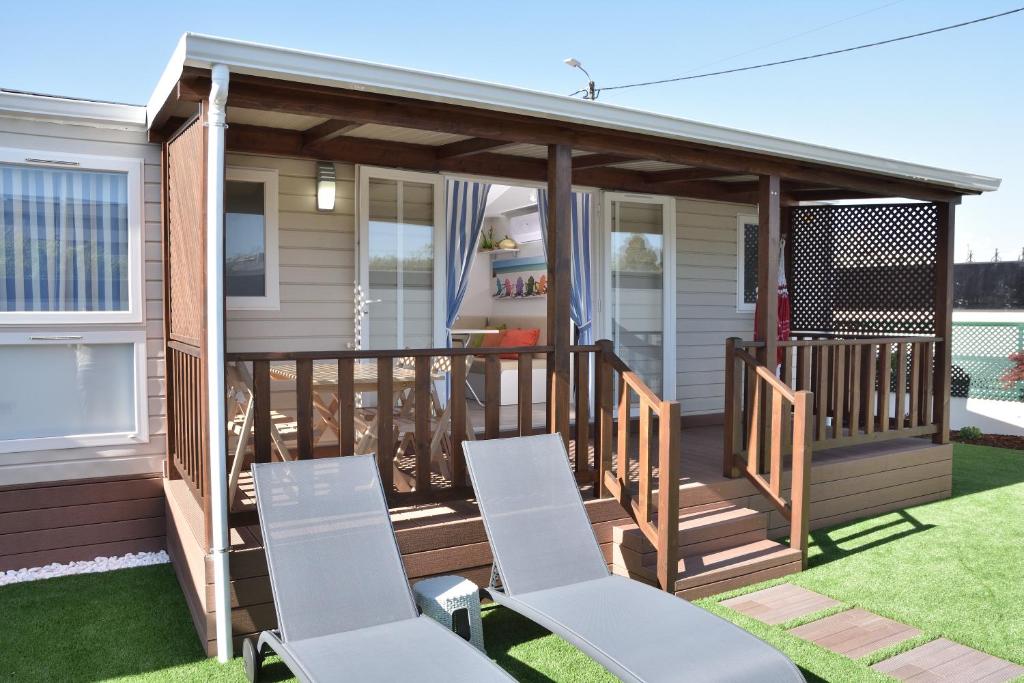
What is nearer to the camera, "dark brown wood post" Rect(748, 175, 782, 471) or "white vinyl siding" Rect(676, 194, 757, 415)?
"dark brown wood post" Rect(748, 175, 782, 471)

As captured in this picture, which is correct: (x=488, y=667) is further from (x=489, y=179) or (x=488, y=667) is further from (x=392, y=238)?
(x=489, y=179)

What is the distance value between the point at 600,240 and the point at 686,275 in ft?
3.61

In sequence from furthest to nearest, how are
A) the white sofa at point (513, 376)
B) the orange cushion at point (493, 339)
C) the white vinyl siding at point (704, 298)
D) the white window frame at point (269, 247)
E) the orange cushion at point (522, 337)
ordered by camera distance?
the orange cushion at point (493, 339) < the orange cushion at point (522, 337) < the white sofa at point (513, 376) < the white vinyl siding at point (704, 298) < the white window frame at point (269, 247)

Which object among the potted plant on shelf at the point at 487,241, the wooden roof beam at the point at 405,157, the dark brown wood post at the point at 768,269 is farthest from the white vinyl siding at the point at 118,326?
the potted plant on shelf at the point at 487,241

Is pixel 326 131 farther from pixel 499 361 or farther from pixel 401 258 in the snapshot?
pixel 499 361

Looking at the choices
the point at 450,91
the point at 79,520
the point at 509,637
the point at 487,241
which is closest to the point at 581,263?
the point at 450,91

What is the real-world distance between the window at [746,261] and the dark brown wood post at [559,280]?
12.7ft

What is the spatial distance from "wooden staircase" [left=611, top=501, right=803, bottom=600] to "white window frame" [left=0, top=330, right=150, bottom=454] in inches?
114

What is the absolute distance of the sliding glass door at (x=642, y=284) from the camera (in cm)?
709

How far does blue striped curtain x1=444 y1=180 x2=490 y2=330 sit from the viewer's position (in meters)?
6.14

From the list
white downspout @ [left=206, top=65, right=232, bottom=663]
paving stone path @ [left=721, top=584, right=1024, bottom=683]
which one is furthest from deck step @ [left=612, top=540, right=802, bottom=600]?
white downspout @ [left=206, top=65, right=232, bottom=663]

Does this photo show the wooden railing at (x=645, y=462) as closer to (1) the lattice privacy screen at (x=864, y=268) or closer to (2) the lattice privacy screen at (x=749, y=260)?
(1) the lattice privacy screen at (x=864, y=268)

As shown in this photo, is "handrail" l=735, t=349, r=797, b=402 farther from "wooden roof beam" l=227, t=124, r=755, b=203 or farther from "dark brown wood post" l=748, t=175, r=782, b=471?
"wooden roof beam" l=227, t=124, r=755, b=203

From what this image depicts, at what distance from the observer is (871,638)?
3.82 m
